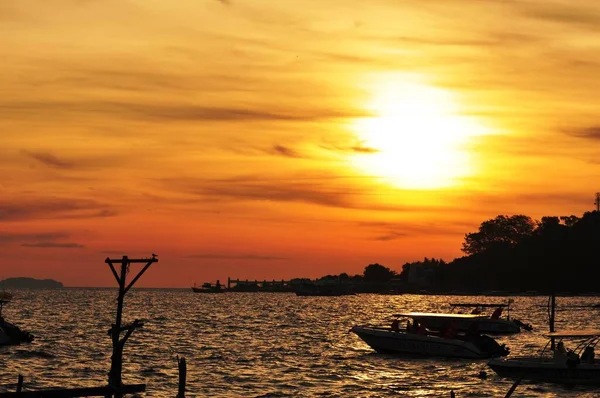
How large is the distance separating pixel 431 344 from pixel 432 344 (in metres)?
0.10

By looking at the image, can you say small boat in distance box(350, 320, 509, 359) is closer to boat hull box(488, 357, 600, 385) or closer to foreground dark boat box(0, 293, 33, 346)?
boat hull box(488, 357, 600, 385)

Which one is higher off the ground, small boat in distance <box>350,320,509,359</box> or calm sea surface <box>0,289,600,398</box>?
small boat in distance <box>350,320,509,359</box>

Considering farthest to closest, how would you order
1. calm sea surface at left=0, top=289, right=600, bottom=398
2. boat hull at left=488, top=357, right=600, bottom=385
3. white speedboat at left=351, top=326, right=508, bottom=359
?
white speedboat at left=351, top=326, right=508, bottom=359 → calm sea surface at left=0, top=289, right=600, bottom=398 → boat hull at left=488, top=357, right=600, bottom=385

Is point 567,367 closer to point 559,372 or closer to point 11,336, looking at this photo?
point 559,372

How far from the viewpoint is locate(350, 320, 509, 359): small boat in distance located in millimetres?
80938

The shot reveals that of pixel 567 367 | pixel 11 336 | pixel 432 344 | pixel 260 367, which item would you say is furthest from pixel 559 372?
pixel 11 336

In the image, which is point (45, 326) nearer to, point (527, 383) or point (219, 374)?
point (219, 374)

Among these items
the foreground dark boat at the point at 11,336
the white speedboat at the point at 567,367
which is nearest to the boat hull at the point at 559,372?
the white speedboat at the point at 567,367

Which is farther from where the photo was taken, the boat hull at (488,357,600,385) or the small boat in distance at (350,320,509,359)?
the small boat in distance at (350,320,509,359)

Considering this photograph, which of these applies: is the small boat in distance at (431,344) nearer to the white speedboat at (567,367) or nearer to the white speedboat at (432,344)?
the white speedboat at (432,344)

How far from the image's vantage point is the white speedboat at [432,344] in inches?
3187

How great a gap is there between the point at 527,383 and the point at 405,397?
33.2 feet

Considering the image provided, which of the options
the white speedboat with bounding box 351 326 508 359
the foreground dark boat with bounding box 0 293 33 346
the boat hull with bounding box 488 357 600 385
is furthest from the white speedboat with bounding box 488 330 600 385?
the foreground dark boat with bounding box 0 293 33 346

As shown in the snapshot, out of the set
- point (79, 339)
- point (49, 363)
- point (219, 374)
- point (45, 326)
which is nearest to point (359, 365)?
point (219, 374)
